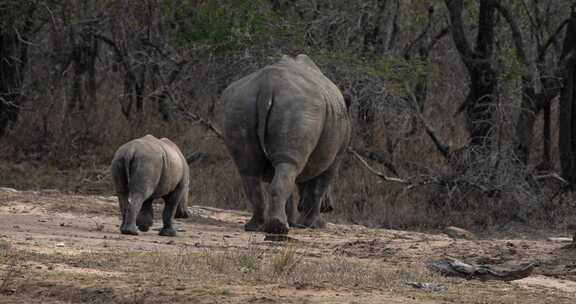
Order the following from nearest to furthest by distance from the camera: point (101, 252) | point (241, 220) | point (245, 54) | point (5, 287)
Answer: point (5, 287) → point (101, 252) → point (241, 220) → point (245, 54)

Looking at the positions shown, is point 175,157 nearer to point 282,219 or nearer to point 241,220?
point 282,219

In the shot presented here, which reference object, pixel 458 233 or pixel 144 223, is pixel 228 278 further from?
pixel 458 233

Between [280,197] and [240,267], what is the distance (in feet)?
10.4

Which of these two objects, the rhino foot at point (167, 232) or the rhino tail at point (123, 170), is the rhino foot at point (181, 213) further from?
the rhino tail at point (123, 170)

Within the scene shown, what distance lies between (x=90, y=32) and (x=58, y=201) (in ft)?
23.8

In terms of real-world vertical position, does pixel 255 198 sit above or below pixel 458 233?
above

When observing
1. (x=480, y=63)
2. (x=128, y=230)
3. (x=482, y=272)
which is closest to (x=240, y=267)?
(x=482, y=272)

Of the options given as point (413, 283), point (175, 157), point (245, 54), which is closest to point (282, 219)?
point (175, 157)

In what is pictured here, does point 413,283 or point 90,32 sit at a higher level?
point 90,32

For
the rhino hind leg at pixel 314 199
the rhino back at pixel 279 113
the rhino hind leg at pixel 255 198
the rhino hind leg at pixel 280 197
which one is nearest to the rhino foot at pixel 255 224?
the rhino hind leg at pixel 255 198

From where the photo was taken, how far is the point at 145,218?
13.3 m

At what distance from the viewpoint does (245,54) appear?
767 inches

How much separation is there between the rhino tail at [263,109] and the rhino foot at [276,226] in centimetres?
113

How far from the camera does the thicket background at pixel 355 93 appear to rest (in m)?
18.8
